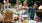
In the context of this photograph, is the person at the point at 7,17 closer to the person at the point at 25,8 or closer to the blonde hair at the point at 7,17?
the blonde hair at the point at 7,17

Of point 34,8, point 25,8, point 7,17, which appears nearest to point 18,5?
point 25,8

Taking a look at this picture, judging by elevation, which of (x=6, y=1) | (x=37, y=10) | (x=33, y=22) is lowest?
(x=33, y=22)

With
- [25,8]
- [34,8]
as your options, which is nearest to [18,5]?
[25,8]

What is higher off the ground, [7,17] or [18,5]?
[18,5]

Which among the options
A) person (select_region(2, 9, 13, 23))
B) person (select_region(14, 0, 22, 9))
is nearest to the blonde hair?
person (select_region(2, 9, 13, 23))

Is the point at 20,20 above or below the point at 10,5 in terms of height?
below

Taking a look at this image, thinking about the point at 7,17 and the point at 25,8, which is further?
the point at 25,8

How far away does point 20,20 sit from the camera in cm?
120

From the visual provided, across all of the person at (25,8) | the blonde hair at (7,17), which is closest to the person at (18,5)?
the person at (25,8)

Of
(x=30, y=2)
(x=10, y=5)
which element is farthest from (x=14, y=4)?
(x=30, y=2)

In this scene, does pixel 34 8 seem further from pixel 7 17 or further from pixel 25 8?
pixel 7 17

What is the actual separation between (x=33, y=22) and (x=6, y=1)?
462 mm

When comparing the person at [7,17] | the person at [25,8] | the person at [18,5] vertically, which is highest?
the person at [18,5]

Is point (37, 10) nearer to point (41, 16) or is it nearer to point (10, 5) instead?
point (41, 16)
